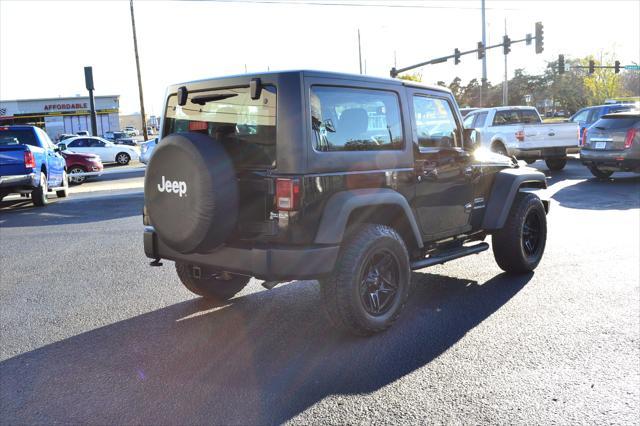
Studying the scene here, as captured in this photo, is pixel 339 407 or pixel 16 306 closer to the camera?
pixel 339 407

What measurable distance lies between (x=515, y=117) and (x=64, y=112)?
202ft

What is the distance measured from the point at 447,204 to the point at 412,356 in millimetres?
1670

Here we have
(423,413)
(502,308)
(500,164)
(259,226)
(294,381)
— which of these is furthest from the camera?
(500,164)

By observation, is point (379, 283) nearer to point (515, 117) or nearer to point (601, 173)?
point (601, 173)

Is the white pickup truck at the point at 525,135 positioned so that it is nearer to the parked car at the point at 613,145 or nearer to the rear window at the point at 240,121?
the parked car at the point at 613,145

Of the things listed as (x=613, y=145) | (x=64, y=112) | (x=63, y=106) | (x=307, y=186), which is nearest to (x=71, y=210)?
(x=307, y=186)

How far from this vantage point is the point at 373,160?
4.36 meters

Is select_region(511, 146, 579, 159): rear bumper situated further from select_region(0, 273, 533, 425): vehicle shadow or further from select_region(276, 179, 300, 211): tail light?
select_region(276, 179, 300, 211): tail light

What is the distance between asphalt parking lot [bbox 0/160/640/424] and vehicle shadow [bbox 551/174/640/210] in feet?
13.1

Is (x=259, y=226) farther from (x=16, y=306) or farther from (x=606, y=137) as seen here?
(x=606, y=137)

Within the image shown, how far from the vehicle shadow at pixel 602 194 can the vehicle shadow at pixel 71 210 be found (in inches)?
346

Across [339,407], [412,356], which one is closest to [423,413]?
[339,407]

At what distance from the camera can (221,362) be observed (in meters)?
3.88

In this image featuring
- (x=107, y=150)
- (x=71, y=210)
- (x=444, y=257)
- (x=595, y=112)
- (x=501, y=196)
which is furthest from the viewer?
(x=107, y=150)
